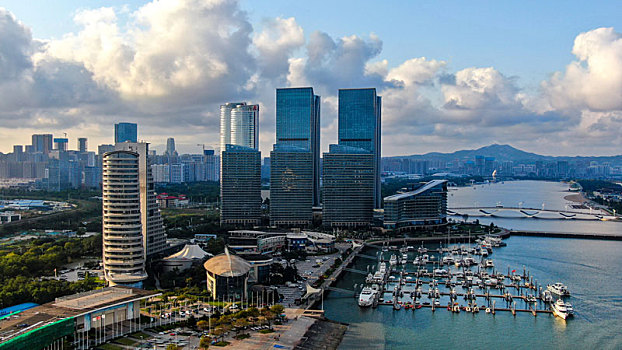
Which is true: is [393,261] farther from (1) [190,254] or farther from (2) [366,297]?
(1) [190,254]

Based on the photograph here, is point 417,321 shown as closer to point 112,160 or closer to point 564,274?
point 564,274

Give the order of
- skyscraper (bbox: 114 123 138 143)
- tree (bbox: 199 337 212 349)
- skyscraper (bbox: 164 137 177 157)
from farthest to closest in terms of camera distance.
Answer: skyscraper (bbox: 164 137 177 157) → skyscraper (bbox: 114 123 138 143) → tree (bbox: 199 337 212 349)

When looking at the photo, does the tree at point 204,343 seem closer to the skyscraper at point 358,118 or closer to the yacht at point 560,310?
the yacht at point 560,310

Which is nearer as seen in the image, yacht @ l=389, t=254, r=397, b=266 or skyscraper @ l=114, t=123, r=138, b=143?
yacht @ l=389, t=254, r=397, b=266

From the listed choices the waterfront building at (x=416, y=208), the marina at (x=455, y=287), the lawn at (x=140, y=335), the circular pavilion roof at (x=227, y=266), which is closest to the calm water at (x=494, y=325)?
the marina at (x=455, y=287)

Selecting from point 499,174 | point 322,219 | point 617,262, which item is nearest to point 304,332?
point 617,262

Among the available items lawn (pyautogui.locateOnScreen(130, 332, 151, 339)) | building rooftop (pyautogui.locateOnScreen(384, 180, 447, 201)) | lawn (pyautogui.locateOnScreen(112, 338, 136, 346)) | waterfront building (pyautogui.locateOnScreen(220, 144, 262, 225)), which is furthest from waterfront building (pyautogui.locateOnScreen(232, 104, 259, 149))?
lawn (pyautogui.locateOnScreen(112, 338, 136, 346))

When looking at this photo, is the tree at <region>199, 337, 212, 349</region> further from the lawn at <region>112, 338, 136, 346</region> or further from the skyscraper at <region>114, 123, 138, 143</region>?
the skyscraper at <region>114, 123, 138, 143</region>
